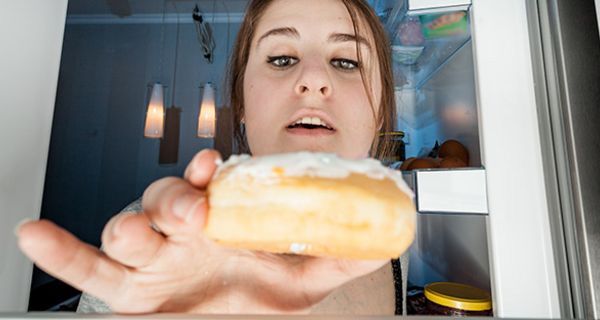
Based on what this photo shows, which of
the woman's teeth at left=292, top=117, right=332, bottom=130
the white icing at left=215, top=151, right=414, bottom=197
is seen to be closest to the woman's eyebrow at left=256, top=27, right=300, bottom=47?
the woman's teeth at left=292, top=117, right=332, bottom=130

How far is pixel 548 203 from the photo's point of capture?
0.49 meters

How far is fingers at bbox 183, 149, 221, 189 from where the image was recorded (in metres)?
0.35

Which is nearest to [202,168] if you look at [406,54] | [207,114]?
[406,54]

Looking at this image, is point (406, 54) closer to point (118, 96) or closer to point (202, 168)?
point (202, 168)

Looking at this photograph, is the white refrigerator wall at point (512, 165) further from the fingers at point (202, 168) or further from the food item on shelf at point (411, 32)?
the fingers at point (202, 168)

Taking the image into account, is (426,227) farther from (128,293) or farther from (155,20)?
(155,20)

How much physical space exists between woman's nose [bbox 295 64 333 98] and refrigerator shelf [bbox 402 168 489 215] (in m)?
0.25

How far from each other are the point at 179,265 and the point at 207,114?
236cm

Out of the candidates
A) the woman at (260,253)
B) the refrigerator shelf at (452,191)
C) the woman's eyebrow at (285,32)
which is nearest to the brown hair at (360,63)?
the woman at (260,253)

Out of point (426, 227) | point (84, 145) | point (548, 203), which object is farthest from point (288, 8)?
point (84, 145)

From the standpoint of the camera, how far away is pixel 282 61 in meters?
0.77

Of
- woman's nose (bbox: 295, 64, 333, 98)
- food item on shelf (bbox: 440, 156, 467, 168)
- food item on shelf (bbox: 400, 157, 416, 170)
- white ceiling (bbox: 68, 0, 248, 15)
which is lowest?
food item on shelf (bbox: 440, 156, 467, 168)

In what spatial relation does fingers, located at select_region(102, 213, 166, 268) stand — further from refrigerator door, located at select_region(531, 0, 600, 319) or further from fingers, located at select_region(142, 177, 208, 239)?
refrigerator door, located at select_region(531, 0, 600, 319)

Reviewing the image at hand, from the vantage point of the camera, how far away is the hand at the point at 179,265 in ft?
1.04
